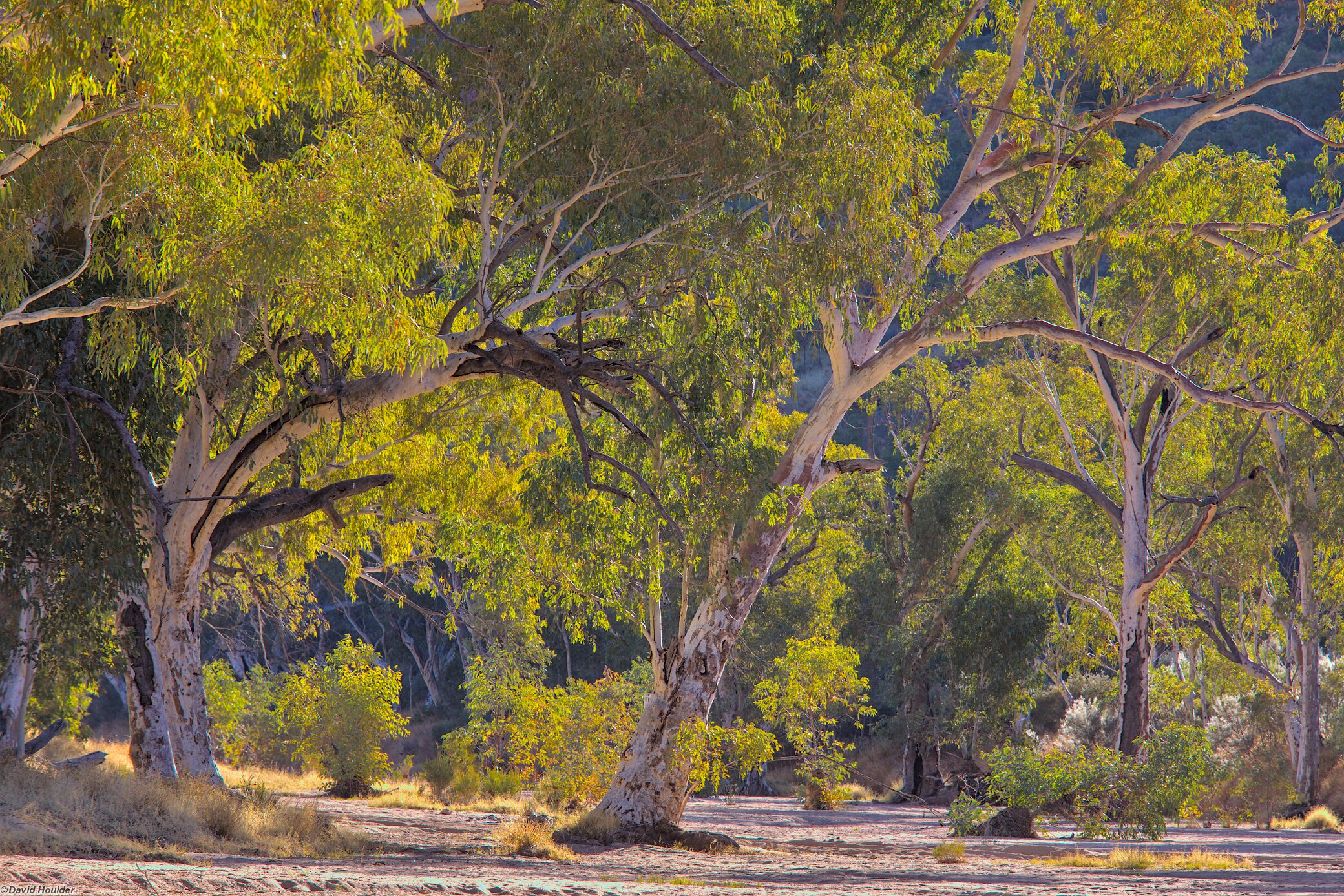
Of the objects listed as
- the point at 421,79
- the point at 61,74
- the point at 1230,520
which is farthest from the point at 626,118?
the point at 1230,520

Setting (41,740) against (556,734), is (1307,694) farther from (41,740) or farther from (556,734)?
(41,740)

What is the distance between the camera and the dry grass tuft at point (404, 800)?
18.4 meters

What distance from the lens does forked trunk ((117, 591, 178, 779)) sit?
11055 millimetres

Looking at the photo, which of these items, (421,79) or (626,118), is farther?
(421,79)

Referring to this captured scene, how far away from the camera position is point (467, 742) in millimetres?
22969

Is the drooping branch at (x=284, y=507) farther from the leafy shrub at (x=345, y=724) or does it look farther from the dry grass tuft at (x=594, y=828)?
the leafy shrub at (x=345, y=724)

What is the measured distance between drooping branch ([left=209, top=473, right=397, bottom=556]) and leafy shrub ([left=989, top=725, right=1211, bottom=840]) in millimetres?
8816

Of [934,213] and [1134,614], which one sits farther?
[1134,614]

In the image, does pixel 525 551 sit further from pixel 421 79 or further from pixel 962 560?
pixel 962 560

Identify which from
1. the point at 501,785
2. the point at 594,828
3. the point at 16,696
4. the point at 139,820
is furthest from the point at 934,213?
the point at 16,696

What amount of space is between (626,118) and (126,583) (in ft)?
20.0

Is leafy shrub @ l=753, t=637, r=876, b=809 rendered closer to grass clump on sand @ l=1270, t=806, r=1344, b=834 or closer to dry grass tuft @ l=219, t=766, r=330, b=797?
grass clump on sand @ l=1270, t=806, r=1344, b=834

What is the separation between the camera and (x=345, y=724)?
2002 centimetres

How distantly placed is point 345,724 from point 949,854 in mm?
11570
